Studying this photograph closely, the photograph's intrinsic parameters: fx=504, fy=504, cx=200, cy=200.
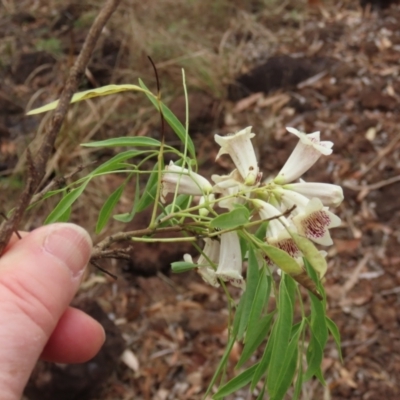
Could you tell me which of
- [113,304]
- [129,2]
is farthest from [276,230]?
[129,2]

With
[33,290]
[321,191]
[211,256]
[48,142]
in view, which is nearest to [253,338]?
[211,256]

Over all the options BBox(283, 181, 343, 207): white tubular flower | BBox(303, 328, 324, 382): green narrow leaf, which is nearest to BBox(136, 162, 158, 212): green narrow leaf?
BBox(283, 181, 343, 207): white tubular flower

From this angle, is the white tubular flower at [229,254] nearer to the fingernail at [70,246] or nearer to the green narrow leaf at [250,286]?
the green narrow leaf at [250,286]

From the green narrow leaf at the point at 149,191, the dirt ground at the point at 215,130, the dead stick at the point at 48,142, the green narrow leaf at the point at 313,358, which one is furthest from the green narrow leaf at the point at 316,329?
the dirt ground at the point at 215,130

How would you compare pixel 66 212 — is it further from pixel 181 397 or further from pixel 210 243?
pixel 181 397

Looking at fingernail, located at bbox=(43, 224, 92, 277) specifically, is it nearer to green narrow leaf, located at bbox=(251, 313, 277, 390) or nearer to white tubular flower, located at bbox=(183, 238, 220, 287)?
white tubular flower, located at bbox=(183, 238, 220, 287)
